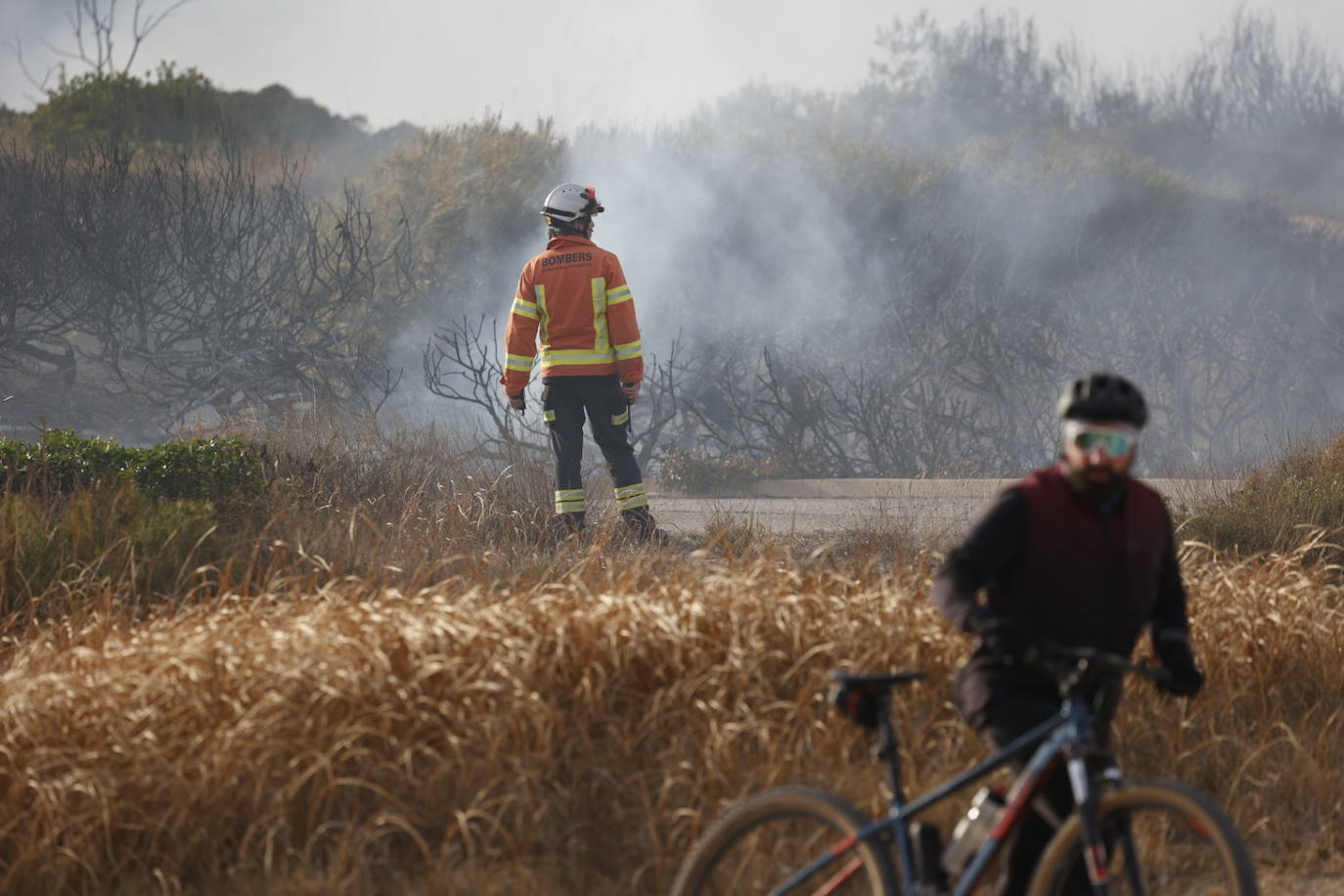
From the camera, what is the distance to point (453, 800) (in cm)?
434

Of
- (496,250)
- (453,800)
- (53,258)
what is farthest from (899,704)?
(496,250)

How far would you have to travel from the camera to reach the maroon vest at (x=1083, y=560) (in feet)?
10.3

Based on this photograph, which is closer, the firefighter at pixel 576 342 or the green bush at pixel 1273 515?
the green bush at pixel 1273 515

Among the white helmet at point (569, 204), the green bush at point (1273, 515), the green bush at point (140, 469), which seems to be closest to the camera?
the green bush at point (1273, 515)

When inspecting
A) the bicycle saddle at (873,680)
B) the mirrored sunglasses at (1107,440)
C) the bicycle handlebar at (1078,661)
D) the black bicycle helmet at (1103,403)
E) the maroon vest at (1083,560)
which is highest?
the black bicycle helmet at (1103,403)

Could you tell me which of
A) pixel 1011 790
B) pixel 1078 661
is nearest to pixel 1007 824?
pixel 1011 790

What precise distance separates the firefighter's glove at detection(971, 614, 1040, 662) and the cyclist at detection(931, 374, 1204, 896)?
0.20 ft

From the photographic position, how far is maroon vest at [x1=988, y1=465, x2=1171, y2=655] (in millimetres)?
3137

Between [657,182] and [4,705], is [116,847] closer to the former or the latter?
[4,705]

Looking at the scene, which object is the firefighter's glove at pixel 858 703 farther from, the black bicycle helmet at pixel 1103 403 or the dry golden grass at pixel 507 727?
the dry golden grass at pixel 507 727

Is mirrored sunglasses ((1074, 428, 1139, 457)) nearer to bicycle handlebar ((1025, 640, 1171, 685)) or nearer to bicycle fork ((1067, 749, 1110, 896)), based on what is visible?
bicycle handlebar ((1025, 640, 1171, 685))

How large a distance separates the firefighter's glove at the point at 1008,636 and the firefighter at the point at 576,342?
5934 mm

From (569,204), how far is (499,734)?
16.8 feet

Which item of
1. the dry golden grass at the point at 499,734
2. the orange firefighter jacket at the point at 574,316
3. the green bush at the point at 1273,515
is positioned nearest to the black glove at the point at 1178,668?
the dry golden grass at the point at 499,734
